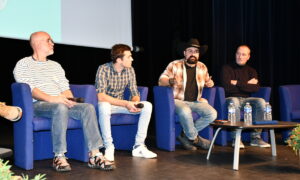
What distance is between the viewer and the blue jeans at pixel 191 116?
13.3 ft

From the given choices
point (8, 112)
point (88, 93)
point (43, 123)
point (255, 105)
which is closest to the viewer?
point (8, 112)

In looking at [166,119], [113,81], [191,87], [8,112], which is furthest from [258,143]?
[8,112]

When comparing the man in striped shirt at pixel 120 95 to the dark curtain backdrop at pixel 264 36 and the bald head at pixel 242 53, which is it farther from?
the dark curtain backdrop at pixel 264 36

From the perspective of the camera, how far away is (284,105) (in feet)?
15.2

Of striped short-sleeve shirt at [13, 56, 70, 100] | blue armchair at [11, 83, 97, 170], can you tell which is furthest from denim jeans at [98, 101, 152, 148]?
striped short-sleeve shirt at [13, 56, 70, 100]

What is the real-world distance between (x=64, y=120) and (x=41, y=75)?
496 millimetres

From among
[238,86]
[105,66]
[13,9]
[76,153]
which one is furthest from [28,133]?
[238,86]

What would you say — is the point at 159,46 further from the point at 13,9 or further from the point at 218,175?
the point at 218,175

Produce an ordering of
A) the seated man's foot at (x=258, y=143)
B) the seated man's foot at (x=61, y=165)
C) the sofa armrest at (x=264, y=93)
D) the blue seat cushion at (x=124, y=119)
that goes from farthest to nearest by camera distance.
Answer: the sofa armrest at (x=264, y=93) < the seated man's foot at (x=258, y=143) < the blue seat cushion at (x=124, y=119) < the seated man's foot at (x=61, y=165)

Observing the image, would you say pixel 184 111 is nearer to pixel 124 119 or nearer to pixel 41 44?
pixel 124 119

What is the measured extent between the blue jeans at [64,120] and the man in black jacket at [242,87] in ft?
5.67

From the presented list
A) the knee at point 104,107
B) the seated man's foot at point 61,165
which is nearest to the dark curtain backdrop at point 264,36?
the knee at point 104,107

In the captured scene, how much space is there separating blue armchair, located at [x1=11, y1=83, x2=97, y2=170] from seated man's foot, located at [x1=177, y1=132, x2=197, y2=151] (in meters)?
1.08

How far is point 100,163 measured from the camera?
321cm
